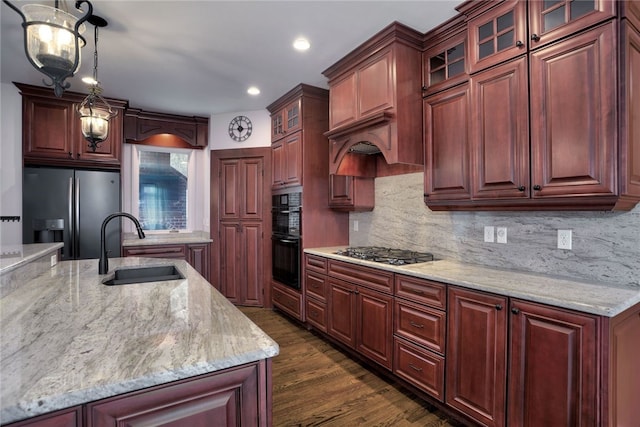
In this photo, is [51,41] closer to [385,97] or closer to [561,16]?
[385,97]

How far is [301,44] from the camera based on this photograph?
8.67 ft

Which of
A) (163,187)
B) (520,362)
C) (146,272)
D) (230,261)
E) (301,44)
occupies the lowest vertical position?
(520,362)

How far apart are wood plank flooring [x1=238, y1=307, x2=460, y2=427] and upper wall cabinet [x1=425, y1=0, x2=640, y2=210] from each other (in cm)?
145

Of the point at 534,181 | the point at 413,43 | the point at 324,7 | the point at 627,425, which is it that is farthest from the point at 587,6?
the point at 627,425

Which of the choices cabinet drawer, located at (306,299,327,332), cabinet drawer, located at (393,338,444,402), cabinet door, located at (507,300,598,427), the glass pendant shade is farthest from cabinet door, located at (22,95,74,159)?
cabinet door, located at (507,300,598,427)

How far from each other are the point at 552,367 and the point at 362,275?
1385 millimetres

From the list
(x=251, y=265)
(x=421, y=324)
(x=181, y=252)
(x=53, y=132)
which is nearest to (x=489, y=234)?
(x=421, y=324)

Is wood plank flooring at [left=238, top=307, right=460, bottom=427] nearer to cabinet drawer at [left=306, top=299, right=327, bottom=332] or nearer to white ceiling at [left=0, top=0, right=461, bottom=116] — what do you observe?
cabinet drawer at [left=306, top=299, right=327, bottom=332]

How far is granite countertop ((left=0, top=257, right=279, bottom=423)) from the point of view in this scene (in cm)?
74

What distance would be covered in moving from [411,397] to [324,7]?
279cm

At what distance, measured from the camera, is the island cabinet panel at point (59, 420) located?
0.70m

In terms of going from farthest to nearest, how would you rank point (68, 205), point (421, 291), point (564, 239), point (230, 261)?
1. point (230, 261)
2. point (68, 205)
3. point (421, 291)
4. point (564, 239)

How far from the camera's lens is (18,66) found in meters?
3.06

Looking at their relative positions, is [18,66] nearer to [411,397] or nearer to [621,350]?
[411,397]
